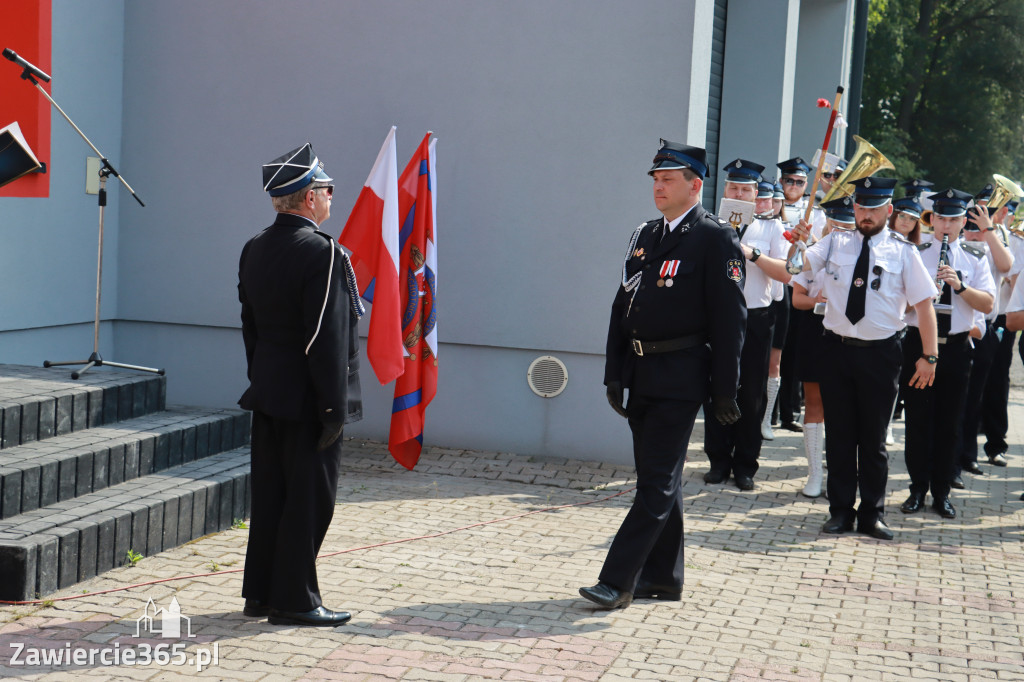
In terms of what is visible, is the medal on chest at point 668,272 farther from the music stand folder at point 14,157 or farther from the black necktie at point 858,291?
the music stand folder at point 14,157

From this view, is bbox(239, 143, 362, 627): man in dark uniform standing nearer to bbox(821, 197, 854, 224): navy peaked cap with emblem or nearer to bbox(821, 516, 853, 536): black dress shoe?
bbox(821, 516, 853, 536): black dress shoe

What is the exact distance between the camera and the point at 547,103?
8.60m

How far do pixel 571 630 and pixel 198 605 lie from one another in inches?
67.4

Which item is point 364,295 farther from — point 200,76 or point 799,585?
point 799,585

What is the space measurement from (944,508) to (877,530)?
3.44 ft

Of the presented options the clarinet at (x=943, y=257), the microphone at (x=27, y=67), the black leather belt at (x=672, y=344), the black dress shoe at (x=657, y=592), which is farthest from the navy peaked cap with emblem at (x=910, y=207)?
the microphone at (x=27, y=67)

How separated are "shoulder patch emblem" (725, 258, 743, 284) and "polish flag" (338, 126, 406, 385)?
3.15 metres

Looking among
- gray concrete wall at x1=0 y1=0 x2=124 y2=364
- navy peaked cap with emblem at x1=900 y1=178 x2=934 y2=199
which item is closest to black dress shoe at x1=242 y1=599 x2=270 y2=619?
gray concrete wall at x1=0 y1=0 x2=124 y2=364

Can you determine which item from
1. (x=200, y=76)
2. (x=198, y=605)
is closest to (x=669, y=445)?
(x=198, y=605)

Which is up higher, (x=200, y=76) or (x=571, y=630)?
(x=200, y=76)

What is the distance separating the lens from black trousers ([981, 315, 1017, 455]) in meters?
10.2

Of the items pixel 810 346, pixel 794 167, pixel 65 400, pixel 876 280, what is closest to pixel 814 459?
pixel 810 346

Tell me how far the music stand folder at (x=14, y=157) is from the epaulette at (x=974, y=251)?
21.9 feet

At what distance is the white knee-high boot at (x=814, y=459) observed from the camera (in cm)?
820
